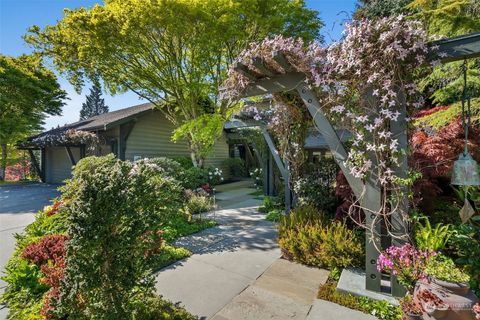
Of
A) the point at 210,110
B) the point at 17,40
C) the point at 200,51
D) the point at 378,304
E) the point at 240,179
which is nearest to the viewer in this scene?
the point at 378,304

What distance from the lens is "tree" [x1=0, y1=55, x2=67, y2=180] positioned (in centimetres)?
1366

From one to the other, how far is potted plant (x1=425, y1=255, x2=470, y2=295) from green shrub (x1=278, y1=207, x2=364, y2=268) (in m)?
1.15

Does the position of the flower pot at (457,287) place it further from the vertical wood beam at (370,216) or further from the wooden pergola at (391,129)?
the vertical wood beam at (370,216)

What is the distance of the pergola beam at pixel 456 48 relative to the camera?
252 cm

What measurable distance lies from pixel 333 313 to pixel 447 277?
1.20 m

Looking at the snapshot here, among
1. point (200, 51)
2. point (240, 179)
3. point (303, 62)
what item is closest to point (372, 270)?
point (303, 62)

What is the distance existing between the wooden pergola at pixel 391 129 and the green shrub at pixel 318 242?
49 cm

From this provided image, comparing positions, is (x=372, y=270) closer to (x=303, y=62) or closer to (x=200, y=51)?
(x=303, y=62)

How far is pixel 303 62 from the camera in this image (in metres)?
3.23

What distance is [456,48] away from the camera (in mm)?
2580

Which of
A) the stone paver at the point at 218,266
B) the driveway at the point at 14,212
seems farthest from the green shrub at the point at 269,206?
the driveway at the point at 14,212

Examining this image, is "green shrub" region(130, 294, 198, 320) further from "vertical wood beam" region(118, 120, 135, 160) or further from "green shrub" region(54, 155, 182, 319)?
"vertical wood beam" region(118, 120, 135, 160)

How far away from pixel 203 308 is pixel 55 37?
34.7 feet

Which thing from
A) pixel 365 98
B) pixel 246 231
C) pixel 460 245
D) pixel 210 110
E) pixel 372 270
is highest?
pixel 210 110
